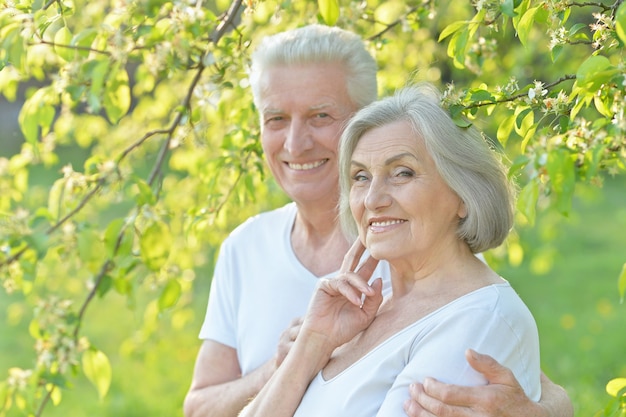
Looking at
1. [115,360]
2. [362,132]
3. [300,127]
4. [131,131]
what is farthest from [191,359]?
[362,132]

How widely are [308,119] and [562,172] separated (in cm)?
131

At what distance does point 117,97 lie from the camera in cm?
300

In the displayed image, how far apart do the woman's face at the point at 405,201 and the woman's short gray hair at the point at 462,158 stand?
3 cm

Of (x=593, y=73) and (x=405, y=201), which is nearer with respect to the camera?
(x=593, y=73)

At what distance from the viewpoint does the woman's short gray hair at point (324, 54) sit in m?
2.92

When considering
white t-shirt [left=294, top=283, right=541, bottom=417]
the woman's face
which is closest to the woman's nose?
the woman's face

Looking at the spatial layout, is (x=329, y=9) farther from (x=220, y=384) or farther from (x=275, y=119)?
(x=220, y=384)

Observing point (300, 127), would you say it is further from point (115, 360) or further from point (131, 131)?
point (115, 360)

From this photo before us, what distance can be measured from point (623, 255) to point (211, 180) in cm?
663

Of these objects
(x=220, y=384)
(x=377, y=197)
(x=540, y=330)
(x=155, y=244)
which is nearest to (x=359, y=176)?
(x=377, y=197)

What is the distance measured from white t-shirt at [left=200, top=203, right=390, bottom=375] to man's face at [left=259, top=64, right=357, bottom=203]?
0.77 feet

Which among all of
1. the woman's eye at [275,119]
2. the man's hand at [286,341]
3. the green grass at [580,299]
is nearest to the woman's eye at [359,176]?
the man's hand at [286,341]

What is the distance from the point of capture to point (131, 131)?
5211mm

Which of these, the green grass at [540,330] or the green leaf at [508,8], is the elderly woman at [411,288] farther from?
the green grass at [540,330]
